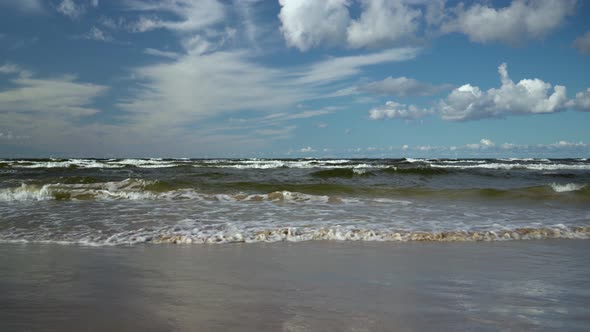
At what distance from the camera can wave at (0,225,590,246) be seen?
20.2 ft

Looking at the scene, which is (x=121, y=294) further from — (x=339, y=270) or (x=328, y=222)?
(x=328, y=222)

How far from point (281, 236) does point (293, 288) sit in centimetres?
276

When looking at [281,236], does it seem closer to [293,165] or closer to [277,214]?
[277,214]

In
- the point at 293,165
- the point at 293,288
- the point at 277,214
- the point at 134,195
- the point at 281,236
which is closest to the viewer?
the point at 293,288

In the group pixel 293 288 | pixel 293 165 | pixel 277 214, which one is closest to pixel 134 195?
pixel 277 214

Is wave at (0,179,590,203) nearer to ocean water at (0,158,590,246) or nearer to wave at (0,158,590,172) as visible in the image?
ocean water at (0,158,590,246)

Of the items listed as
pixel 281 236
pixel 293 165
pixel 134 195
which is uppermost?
pixel 293 165

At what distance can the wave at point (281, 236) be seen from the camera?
6160mm

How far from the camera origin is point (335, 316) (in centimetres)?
289

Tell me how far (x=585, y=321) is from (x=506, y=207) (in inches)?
324

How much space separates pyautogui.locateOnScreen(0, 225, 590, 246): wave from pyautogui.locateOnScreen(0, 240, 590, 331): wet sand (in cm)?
49

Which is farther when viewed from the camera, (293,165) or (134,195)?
(293,165)

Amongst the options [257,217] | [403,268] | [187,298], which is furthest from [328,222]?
[187,298]

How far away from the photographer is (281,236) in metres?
6.39
